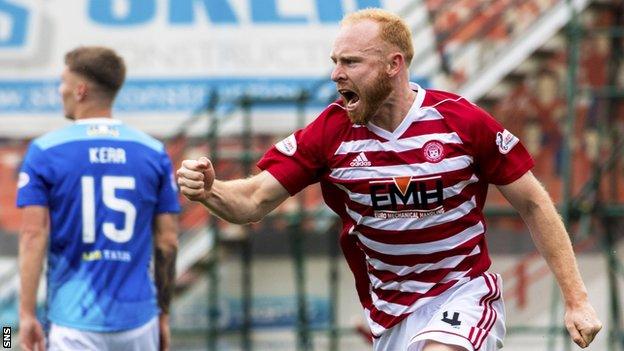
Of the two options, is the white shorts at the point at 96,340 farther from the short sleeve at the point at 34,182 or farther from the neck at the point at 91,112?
the neck at the point at 91,112

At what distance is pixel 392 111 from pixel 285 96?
25.0 ft

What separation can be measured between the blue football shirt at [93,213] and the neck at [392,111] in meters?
1.53

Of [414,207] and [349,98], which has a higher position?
[349,98]

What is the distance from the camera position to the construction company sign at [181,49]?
1345cm

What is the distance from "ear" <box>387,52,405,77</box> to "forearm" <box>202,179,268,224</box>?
2.27 feet

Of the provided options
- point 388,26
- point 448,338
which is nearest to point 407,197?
point 448,338

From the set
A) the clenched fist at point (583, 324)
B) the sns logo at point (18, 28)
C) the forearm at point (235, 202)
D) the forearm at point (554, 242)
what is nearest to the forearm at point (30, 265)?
the forearm at point (235, 202)

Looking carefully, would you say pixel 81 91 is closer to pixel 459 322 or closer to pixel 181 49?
pixel 459 322

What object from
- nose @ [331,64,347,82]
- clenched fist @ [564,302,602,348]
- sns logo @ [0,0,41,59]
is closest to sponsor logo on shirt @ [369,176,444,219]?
nose @ [331,64,347,82]

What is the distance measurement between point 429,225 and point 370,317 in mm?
482

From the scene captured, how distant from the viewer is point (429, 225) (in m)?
5.47

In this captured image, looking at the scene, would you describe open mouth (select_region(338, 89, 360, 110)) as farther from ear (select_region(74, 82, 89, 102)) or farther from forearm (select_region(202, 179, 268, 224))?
ear (select_region(74, 82, 89, 102))

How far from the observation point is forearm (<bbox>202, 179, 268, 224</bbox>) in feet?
17.5

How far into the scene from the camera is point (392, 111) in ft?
17.9
